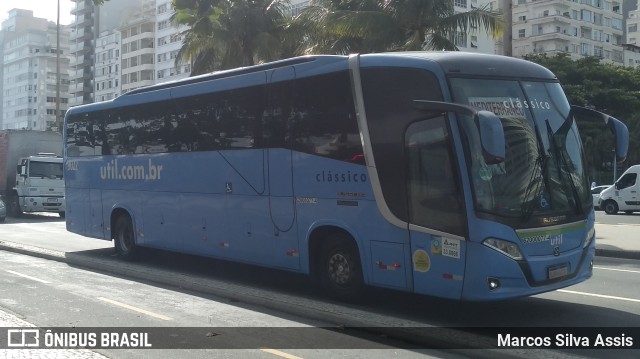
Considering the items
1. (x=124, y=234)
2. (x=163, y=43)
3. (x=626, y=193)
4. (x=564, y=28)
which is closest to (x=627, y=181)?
(x=626, y=193)

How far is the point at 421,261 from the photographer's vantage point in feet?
27.3

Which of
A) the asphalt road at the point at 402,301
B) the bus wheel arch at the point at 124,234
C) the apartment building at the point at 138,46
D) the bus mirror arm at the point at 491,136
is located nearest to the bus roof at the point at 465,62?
the bus mirror arm at the point at 491,136

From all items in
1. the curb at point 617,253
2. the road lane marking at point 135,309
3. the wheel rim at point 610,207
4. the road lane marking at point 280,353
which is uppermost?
the wheel rim at point 610,207

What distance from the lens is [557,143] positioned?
27.7 feet

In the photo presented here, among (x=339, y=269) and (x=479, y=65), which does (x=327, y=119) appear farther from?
(x=479, y=65)

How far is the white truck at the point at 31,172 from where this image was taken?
3008 centimetres

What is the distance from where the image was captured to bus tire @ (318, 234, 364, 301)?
30.7 ft

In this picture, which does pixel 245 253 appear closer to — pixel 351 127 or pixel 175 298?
pixel 175 298

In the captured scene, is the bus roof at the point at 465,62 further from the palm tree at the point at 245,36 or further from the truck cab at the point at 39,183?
the truck cab at the point at 39,183

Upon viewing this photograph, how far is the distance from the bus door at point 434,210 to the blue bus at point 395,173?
0.06 feet

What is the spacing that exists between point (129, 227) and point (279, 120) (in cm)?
578

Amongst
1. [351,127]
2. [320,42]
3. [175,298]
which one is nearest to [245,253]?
[175,298]

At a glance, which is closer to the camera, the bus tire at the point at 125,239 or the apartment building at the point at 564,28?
the bus tire at the point at 125,239

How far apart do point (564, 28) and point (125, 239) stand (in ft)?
271
